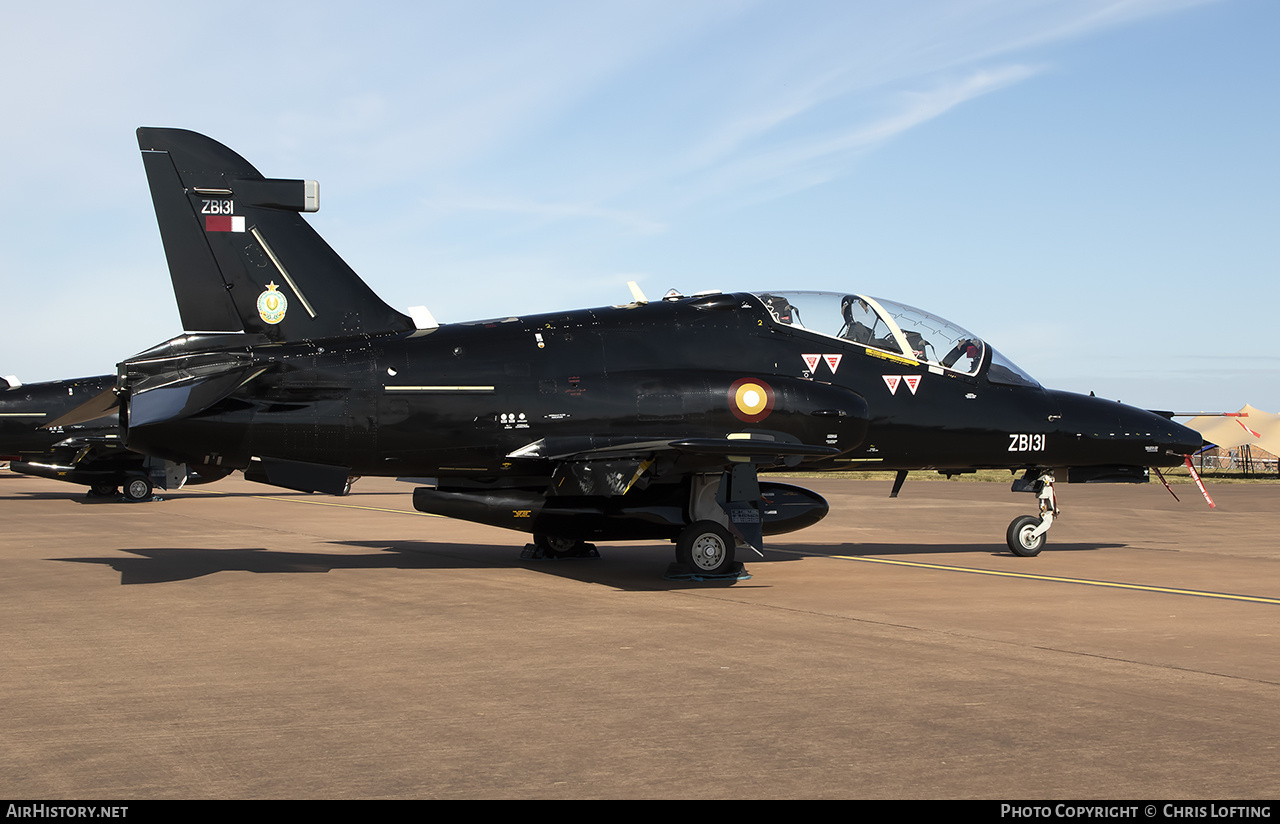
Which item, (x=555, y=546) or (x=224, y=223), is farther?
(x=555, y=546)

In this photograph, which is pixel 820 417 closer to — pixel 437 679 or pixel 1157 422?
pixel 1157 422

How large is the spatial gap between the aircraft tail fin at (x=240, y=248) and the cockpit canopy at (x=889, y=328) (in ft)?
17.7

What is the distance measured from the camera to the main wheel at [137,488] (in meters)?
30.6

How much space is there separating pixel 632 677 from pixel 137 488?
27.6 m

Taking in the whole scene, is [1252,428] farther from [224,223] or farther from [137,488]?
[224,223]

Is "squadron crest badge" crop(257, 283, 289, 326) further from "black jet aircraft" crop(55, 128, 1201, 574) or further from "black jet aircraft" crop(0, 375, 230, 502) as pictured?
"black jet aircraft" crop(0, 375, 230, 502)

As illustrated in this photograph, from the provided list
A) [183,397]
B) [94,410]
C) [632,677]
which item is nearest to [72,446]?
[94,410]

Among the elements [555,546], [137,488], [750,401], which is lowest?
[555,546]

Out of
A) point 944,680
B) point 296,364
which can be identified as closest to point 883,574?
point 944,680

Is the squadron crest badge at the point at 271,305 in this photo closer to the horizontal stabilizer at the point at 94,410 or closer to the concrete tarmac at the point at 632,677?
the horizontal stabilizer at the point at 94,410

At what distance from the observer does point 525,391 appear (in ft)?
41.9

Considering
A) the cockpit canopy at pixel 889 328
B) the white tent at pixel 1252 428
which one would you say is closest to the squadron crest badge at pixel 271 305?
the cockpit canopy at pixel 889 328

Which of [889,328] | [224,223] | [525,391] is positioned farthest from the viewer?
[889,328]

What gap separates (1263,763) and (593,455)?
25.7ft
